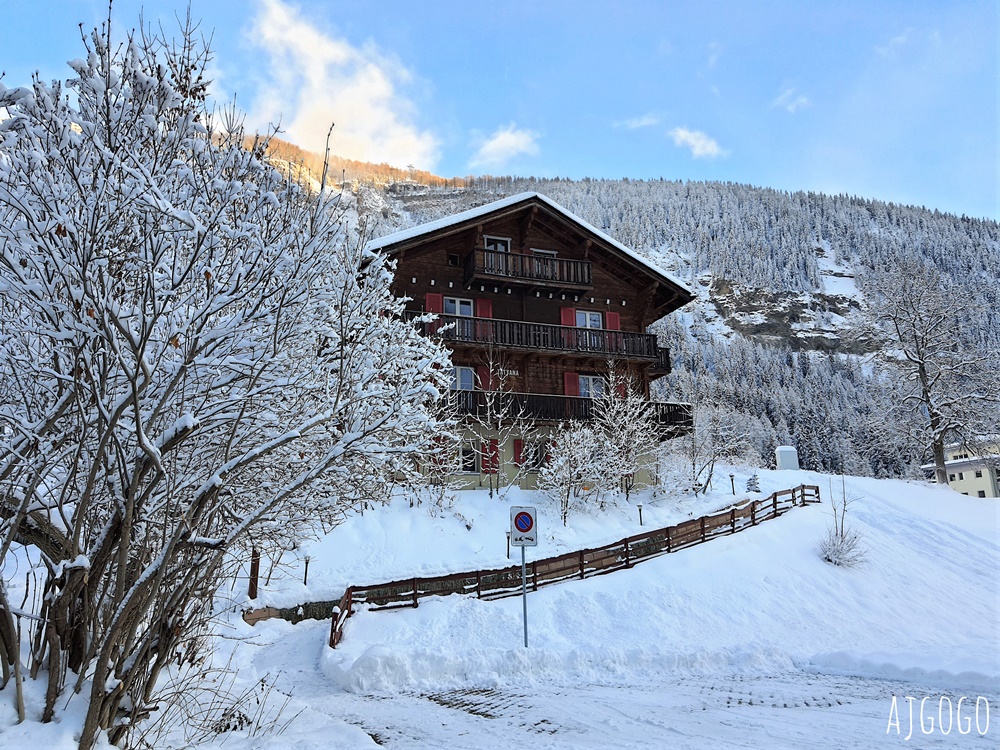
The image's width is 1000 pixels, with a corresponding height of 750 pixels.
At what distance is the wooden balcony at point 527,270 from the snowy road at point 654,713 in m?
19.5

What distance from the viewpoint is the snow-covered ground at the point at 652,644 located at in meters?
7.81

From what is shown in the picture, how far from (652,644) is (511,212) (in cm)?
2090

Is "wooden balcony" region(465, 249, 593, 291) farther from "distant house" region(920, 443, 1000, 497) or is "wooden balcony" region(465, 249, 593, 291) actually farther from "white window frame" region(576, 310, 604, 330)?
"distant house" region(920, 443, 1000, 497)

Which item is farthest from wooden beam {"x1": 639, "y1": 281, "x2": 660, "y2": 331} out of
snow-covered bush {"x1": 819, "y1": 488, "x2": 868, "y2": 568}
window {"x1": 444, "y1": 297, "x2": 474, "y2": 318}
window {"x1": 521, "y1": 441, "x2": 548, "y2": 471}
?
snow-covered bush {"x1": 819, "y1": 488, "x2": 868, "y2": 568}

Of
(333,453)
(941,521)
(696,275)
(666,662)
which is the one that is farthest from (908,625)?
(696,275)

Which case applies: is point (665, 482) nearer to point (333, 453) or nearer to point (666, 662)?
point (666, 662)

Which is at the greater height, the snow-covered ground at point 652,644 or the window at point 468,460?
the window at point 468,460

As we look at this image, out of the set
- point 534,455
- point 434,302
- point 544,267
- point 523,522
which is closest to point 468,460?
point 534,455

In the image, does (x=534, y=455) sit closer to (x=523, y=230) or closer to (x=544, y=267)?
(x=544, y=267)

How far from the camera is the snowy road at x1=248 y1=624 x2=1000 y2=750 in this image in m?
7.23

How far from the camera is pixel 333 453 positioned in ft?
16.0

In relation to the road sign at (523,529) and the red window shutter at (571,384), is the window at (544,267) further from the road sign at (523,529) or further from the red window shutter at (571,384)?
the road sign at (523,529)

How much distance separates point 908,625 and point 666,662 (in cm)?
749

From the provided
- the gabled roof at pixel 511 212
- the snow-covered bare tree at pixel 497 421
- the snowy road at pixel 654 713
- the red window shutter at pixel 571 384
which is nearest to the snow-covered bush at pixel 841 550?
Answer: the snowy road at pixel 654 713
